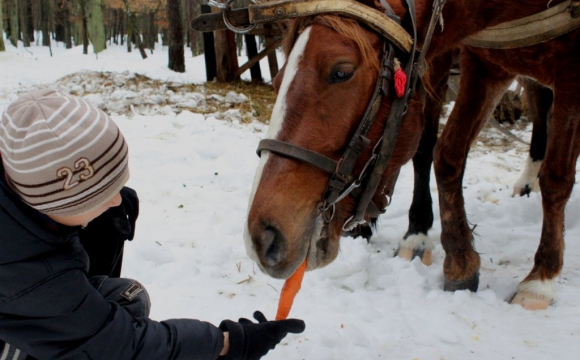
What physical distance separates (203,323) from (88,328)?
37 centimetres

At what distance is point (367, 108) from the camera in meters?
1.75

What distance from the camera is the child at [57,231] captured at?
49.5 inches

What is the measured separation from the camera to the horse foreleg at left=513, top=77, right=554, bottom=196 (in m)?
4.56

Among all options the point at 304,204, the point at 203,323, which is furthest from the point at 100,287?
the point at 304,204

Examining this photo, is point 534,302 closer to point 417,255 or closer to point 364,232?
point 417,255

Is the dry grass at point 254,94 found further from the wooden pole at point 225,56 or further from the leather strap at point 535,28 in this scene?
the leather strap at point 535,28

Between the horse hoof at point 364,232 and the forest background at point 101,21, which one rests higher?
the forest background at point 101,21

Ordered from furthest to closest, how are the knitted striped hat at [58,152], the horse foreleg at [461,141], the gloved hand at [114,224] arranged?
the horse foreleg at [461,141] < the gloved hand at [114,224] < the knitted striped hat at [58,152]

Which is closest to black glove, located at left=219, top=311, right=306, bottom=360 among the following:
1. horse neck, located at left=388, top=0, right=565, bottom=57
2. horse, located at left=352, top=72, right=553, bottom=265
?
horse neck, located at left=388, top=0, right=565, bottom=57

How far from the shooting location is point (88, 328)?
1.35m

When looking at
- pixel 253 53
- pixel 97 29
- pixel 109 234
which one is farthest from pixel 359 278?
pixel 97 29

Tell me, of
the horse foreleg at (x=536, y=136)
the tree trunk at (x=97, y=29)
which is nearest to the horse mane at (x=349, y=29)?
the horse foreleg at (x=536, y=136)

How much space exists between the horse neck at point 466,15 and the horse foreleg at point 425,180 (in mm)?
839

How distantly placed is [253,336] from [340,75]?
0.91 m
